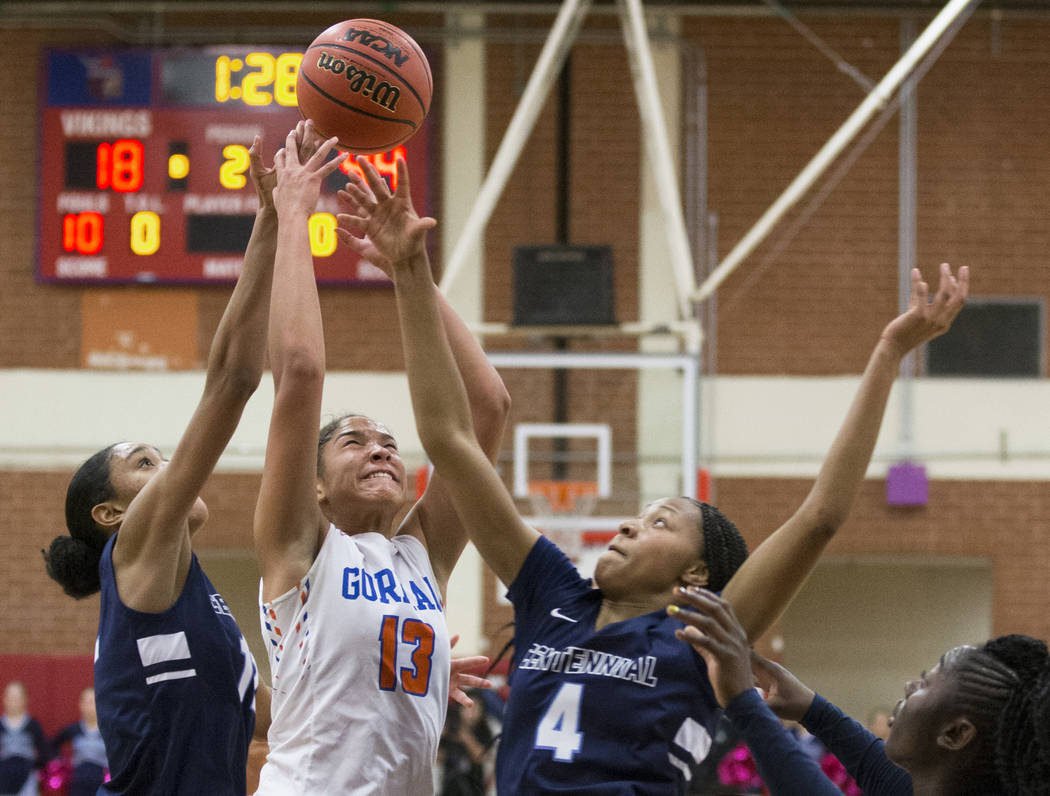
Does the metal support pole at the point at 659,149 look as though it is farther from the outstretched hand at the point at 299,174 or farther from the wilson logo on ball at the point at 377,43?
the outstretched hand at the point at 299,174

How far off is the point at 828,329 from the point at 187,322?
5.12 metres

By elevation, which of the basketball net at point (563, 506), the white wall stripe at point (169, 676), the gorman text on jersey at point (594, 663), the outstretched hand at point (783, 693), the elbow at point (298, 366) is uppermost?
the elbow at point (298, 366)

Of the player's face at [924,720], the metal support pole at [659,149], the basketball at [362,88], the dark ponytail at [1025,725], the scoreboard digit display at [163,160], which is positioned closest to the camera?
the dark ponytail at [1025,725]

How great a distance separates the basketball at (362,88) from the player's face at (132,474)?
935 millimetres

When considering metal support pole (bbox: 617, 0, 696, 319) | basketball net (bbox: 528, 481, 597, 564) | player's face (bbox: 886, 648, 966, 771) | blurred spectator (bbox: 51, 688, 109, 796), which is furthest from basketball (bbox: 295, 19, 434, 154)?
blurred spectator (bbox: 51, 688, 109, 796)

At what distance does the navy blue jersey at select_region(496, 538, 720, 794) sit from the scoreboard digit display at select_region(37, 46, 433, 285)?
717cm

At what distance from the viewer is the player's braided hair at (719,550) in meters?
2.49

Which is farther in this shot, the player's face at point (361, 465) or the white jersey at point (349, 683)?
the player's face at point (361, 465)

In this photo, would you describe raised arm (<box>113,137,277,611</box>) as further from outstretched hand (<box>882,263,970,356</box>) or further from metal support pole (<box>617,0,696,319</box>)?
metal support pole (<box>617,0,696,319</box>)

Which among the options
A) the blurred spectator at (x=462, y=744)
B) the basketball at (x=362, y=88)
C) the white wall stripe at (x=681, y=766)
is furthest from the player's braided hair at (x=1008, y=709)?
the blurred spectator at (x=462, y=744)

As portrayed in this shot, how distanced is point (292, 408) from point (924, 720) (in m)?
1.28

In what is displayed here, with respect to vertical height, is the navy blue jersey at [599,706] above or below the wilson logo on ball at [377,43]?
below

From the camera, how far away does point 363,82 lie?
10.9ft

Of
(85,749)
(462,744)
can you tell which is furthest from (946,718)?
(85,749)
